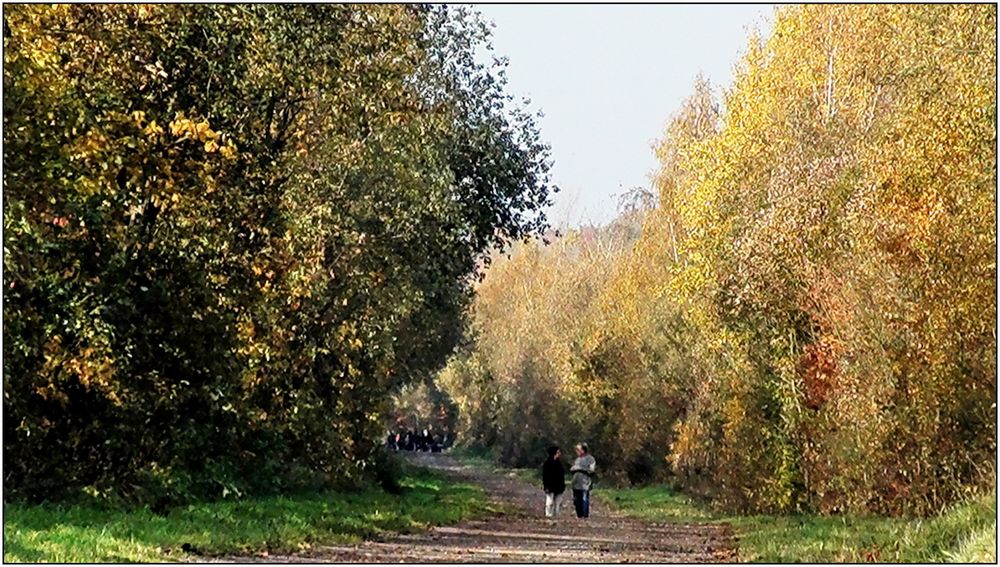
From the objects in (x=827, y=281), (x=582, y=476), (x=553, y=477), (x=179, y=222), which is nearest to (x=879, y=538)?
(x=827, y=281)

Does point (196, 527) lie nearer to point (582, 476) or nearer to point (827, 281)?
point (827, 281)

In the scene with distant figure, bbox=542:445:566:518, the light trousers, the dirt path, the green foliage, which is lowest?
the dirt path

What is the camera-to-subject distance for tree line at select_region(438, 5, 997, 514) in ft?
67.7

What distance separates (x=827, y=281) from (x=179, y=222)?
11125mm

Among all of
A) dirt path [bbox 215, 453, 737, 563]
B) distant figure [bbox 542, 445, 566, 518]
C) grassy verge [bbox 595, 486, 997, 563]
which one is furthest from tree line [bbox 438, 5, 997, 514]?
distant figure [bbox 542, 445, 566, 518]

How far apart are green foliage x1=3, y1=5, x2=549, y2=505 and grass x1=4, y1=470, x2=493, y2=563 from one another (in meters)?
0.65

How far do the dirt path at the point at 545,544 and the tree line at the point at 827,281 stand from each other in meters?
2.83

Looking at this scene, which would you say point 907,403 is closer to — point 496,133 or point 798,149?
point 798,149

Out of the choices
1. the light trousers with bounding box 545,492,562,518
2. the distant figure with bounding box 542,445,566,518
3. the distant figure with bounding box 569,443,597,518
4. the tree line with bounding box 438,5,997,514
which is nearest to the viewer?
the tree line with bounding box 438,5,997,514

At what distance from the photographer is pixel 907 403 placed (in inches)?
875

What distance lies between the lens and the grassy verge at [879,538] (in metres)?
16.0

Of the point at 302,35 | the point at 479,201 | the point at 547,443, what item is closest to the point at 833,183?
the point at 479,201

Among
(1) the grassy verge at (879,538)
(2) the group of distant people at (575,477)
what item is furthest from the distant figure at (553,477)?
(1) the grassy verge at (879,538)

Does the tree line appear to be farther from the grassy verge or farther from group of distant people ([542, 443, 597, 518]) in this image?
group of distant people ([542, 443, 597, 518])
